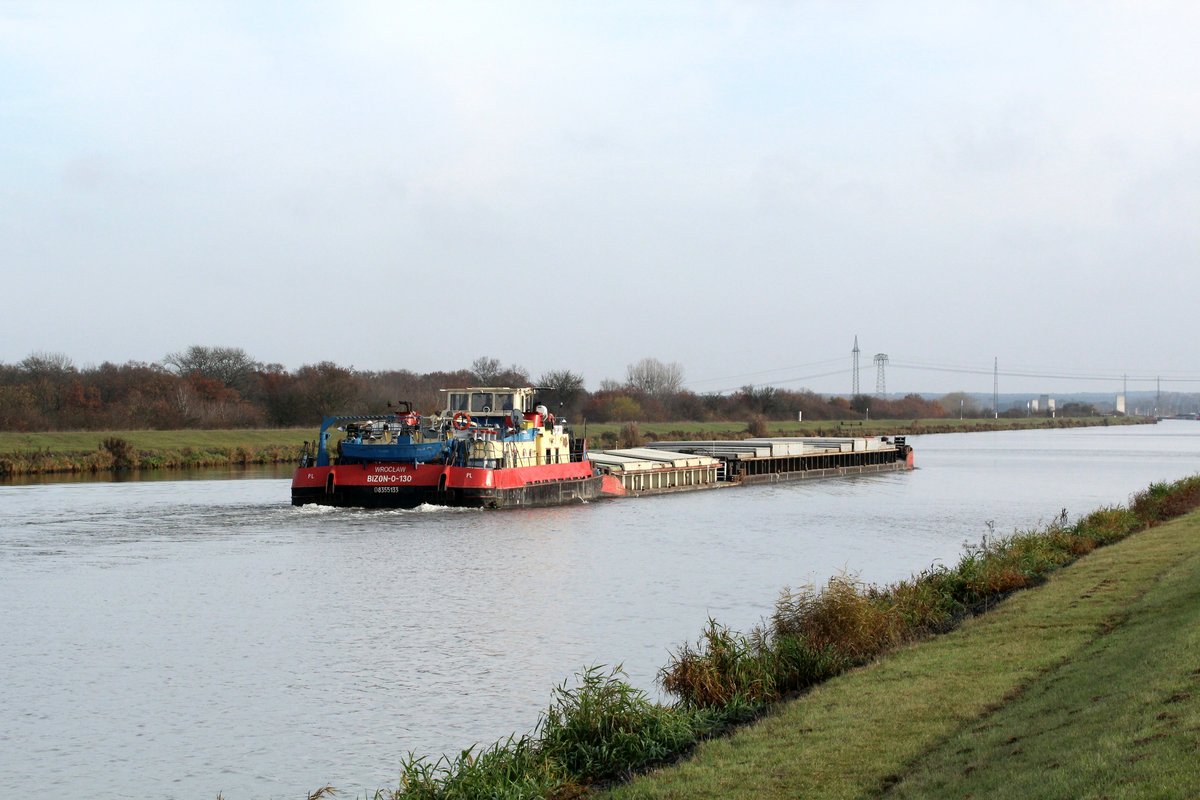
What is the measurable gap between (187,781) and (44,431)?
72897mm

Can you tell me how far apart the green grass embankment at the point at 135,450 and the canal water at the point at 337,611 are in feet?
57.5

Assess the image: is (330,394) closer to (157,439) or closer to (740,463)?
(157,439)

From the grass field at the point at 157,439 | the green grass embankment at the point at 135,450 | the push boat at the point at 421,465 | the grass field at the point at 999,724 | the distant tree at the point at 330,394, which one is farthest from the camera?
the distant tree at the point at 330,394

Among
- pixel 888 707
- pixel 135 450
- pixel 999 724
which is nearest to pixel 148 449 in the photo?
pixel 135 450

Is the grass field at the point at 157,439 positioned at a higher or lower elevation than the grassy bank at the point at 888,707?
higher

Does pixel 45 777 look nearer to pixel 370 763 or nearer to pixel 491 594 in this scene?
pixel 370 763

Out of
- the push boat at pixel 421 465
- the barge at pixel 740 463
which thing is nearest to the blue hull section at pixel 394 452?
the push boat at pixel 421 465

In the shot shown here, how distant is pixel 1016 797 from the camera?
27.7 ft

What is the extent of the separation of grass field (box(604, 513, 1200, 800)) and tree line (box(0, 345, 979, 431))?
53.9 meters

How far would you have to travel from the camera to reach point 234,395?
110438 mm

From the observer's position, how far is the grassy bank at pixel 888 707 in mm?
9898

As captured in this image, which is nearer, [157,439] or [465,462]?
[465,462]

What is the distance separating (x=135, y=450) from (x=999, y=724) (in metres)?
66.4

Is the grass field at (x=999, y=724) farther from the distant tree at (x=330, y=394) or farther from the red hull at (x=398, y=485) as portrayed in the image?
the distant tree at (x=330, y=394)
